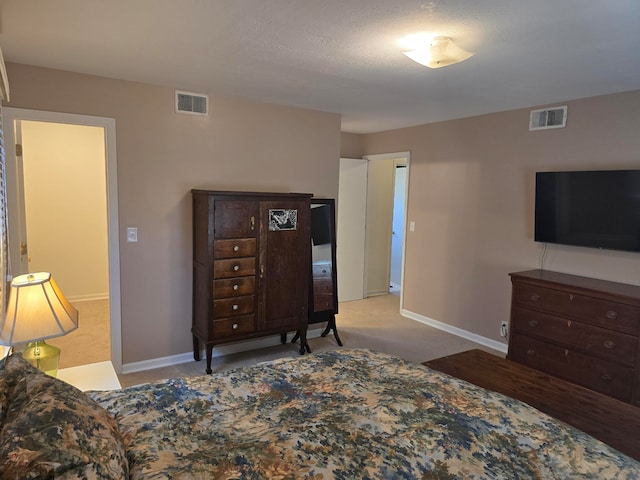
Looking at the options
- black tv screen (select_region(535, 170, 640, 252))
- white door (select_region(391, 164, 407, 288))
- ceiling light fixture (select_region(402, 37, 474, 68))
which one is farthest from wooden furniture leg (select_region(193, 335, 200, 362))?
white door (select_region(391, 164, 407, 288))

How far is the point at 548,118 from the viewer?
3654 mm

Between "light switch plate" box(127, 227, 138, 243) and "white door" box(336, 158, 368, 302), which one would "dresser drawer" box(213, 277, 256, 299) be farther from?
"white door" box(336, 158, 368, 302)

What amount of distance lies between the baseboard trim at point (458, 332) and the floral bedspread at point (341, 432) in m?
2.75

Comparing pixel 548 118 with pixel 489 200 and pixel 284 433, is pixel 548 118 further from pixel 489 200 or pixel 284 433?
pixel 284 433

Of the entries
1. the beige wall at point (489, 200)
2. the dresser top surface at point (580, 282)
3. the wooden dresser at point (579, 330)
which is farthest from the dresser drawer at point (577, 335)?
the beige wall at point (489, 200)

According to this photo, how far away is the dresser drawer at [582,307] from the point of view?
2848mm

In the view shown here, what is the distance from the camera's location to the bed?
39.5 inches

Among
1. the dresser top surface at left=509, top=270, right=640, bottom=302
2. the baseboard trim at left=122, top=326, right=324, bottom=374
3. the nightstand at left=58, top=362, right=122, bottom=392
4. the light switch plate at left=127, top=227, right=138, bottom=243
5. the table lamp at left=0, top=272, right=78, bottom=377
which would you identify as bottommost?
the baseboard trim at left=122, top=326, right=324, bottom=374

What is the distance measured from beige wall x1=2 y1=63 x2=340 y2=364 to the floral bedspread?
207cm

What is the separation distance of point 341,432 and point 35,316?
1350 mm

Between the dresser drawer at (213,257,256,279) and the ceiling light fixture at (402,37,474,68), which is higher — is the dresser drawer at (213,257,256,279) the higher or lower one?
the lower one

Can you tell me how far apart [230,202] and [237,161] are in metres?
0.64

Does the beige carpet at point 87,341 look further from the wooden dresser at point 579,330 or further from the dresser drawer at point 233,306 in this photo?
the wooden dresser at point 579,330

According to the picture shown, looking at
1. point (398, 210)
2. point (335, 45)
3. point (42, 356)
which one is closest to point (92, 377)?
point (42, 356)
